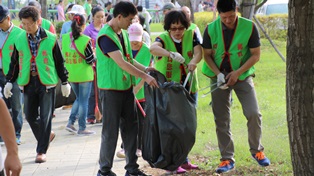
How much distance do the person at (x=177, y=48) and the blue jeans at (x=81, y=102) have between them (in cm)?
307

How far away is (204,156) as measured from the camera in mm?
7859

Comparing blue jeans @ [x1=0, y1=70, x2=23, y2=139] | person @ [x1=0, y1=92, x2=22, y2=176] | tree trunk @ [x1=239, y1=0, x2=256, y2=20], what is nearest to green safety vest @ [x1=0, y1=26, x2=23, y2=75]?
blue jeans @ [x1=0, y1=70, x2=23, y2=139]

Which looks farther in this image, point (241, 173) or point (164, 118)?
point (241, 173)

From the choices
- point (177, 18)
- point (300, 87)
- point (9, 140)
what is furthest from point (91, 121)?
point (9, 140)

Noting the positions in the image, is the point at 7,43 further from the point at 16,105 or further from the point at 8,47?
the point at 16,105

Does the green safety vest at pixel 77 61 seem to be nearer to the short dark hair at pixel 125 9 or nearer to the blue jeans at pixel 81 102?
the blue jeans at pixel 81 102

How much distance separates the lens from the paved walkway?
7410 mm

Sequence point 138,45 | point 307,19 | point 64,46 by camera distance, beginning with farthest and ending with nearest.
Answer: point 64,46 < point 138,45 < point 307,19

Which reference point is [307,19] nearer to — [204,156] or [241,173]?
[241,173]

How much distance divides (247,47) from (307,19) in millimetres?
2224

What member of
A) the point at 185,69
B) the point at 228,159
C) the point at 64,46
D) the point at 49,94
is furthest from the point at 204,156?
the point at 64,46

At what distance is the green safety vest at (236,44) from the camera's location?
22.3ft

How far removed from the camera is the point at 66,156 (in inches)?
325

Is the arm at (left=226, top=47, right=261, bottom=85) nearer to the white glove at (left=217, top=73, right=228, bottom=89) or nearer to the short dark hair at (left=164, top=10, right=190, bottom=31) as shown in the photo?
the white glove at (left=217, top=73, right=228, bottom=89)
